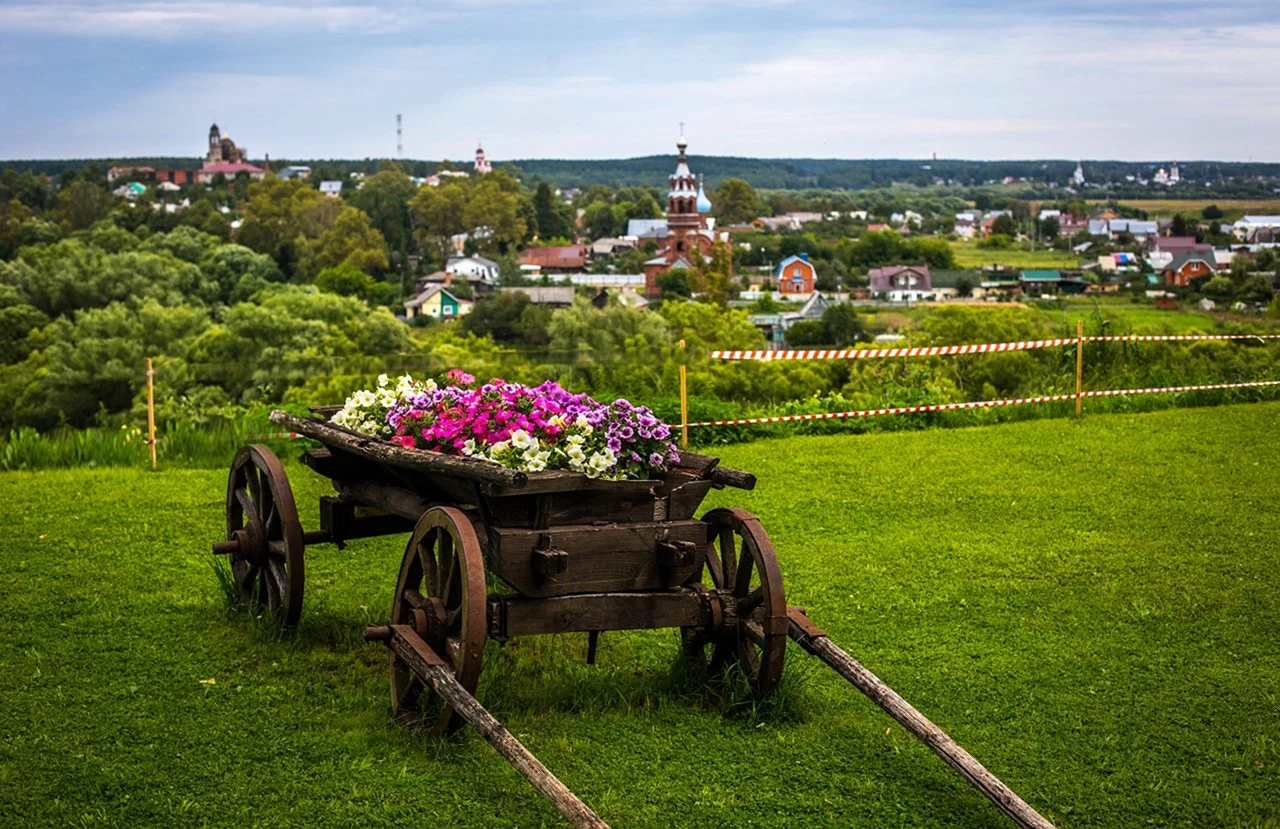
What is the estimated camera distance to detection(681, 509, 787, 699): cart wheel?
6.05 m

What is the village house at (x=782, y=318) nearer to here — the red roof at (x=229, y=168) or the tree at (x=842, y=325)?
Result: the tree at (x=842, y=325)

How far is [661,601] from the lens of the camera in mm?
6117

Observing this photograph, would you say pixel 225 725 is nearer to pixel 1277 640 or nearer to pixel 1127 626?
pixel 1127 626

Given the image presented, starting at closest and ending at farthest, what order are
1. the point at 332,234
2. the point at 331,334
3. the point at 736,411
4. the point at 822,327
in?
1. the point at 736,411
2. the point at 331,334
3. the point at 822,327
4. the point at 332,234

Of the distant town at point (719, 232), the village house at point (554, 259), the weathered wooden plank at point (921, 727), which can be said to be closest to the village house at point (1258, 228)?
the distant town at point (719, 232)

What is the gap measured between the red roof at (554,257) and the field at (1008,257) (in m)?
33.1

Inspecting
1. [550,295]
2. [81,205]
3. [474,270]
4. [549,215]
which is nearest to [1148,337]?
[550,295]

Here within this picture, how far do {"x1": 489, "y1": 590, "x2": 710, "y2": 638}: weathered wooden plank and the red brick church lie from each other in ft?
376

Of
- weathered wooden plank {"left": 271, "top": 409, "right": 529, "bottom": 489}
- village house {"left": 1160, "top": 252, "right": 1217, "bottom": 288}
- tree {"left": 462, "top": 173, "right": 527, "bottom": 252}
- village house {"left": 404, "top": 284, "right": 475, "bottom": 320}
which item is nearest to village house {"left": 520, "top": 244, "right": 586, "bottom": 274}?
tree {"left": 462, "top": 173, "right": 527, "bottom": 252}

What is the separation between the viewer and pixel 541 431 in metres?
6.23

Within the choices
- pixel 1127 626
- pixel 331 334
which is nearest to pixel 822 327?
pixel 331 334

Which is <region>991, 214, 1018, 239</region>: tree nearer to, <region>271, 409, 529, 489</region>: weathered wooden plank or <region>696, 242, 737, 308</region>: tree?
<region>696, 242, 737, 308</region>: tree

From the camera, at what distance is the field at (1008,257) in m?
106

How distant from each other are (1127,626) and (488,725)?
3974 mm
